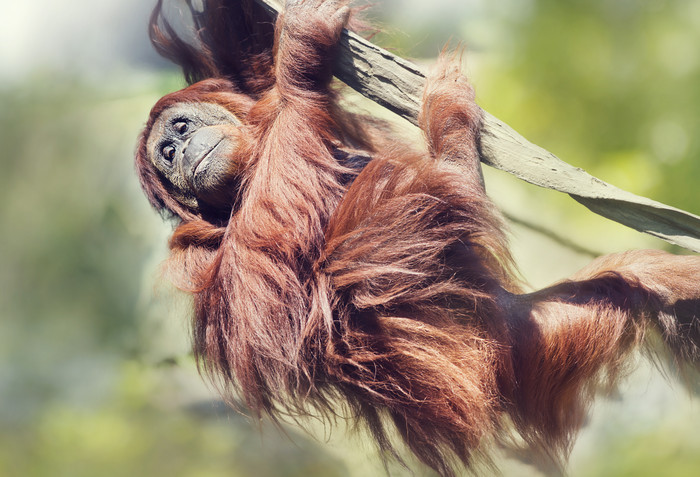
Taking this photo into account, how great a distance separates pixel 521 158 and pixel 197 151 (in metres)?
0.74

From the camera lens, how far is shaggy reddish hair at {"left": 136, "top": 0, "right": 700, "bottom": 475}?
0.97 metres

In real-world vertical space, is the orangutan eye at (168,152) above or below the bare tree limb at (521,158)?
below

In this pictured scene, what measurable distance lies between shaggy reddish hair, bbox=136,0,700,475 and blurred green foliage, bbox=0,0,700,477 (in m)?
0.52

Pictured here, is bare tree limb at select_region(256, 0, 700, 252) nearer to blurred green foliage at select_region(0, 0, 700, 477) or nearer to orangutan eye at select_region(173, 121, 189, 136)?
orangutan eye at select_region(173, 121, 189, 136)

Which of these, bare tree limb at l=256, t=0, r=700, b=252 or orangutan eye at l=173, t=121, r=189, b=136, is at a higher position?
bare tree limb at l=256, t=0, r=700, b=252

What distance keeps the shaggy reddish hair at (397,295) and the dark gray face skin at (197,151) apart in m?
0.06

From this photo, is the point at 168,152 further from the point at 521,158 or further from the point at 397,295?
the point at 521,158

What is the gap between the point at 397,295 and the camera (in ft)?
3.11

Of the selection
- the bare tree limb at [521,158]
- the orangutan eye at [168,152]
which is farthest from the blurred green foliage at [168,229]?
the orangutan eye at [168,152]

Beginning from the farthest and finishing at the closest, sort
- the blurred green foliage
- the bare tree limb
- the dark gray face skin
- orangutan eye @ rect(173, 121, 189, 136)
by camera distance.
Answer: the blurred green foliage → orangutan eye @ rect(173, 121, 189, 136) → the dark gray face skin → the bare tree limb

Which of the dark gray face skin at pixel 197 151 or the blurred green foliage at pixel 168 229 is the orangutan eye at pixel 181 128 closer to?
the dark gray face skin at pixel 197 151

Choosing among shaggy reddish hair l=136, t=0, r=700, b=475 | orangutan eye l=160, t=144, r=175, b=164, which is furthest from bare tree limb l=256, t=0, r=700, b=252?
orangutan eye l=160, t=144, r=175, b=164

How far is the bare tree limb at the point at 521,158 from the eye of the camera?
932mm

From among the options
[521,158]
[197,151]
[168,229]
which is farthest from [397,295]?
[168,229]
